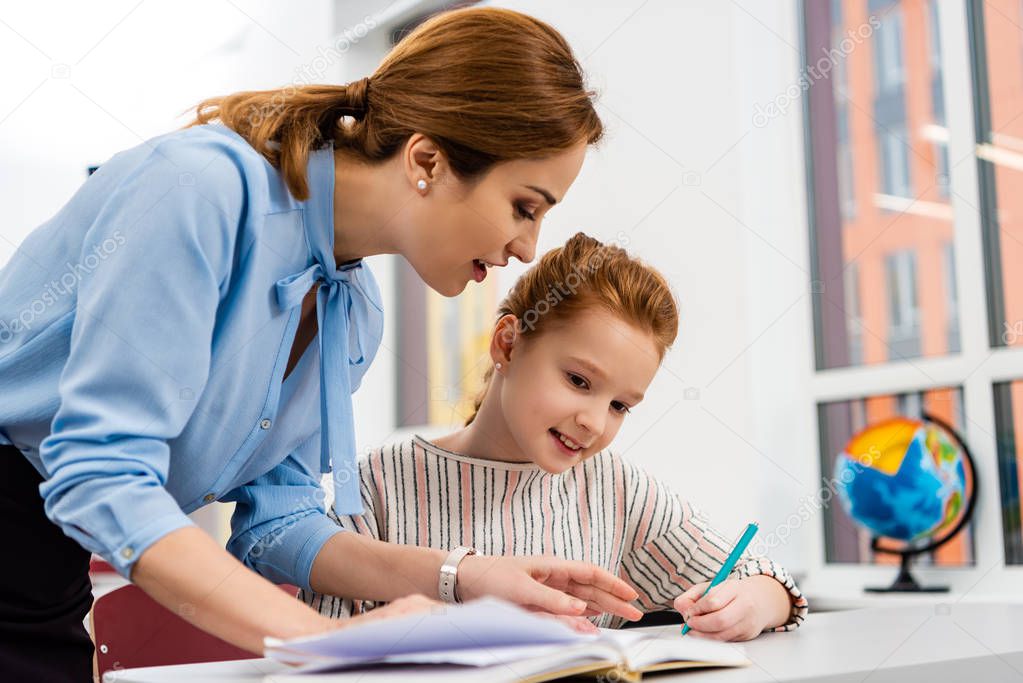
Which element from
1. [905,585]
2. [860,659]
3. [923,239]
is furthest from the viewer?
[923,239]

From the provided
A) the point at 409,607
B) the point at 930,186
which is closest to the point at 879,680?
the point at 409,607

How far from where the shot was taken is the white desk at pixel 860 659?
2.35ft

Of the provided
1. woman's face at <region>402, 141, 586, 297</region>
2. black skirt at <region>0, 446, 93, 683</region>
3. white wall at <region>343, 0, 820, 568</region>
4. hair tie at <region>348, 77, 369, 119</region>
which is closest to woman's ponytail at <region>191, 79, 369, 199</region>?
hair tie at <region>348, 77, 369, 119</region>

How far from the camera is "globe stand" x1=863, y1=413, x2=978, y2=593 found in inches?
80.7

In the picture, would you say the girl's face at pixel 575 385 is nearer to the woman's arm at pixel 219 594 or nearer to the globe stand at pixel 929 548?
the woman's arm at pixel 219 594

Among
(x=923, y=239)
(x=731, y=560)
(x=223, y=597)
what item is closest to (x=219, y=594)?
(x=223, y=597)

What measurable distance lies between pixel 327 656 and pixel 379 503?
60cm

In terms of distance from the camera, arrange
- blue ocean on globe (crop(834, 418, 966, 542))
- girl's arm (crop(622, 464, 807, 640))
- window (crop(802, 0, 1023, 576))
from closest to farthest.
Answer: girl's arm (crop(622, 464, 807, 640)) → blue ocean on globe (crop(834, 418, 966, 542)) → window (crop(802, 0, 1023, 576))

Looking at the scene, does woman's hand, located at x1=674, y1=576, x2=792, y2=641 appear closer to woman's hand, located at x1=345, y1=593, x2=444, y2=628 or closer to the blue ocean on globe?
woman's hand, located at x1=345, y1=593, x2=444, y2=628

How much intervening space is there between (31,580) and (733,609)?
0.64 meters

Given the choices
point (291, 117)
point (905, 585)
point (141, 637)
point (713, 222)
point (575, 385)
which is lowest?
point (905, 585)

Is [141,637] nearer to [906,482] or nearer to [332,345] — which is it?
[332,345]

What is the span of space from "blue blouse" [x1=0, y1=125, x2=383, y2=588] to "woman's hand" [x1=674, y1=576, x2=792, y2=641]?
346 millimetres

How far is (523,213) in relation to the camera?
3.38 feet
